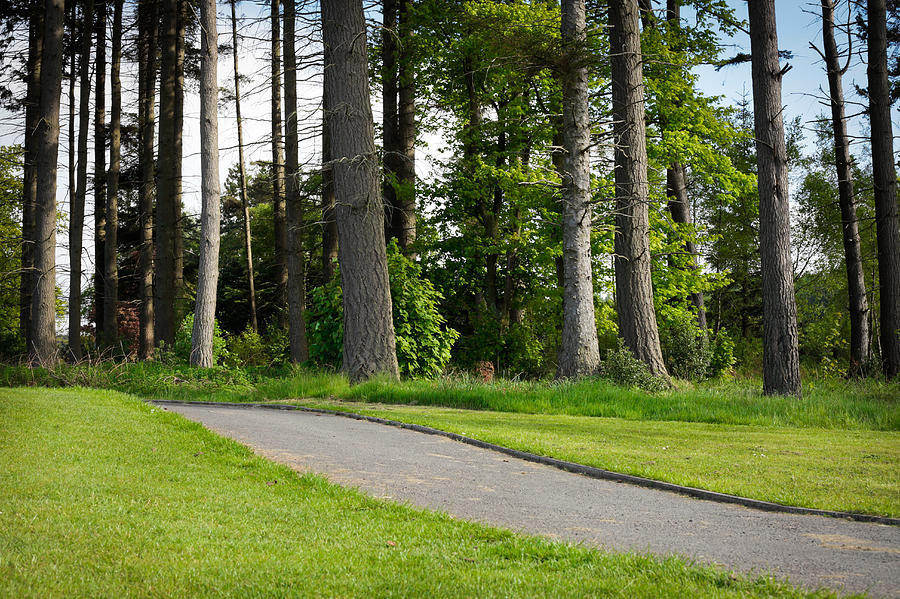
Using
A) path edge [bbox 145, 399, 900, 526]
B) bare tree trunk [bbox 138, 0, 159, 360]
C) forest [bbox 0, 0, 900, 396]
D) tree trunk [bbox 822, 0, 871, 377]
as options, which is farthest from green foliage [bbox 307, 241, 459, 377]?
tree trunk [bbox 822, 0, 871, 377]

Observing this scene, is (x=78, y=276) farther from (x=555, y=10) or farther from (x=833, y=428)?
(x=833, y=428)

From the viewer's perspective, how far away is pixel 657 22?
24.2 meters

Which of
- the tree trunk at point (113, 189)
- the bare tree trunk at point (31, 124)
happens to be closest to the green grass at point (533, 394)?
the tree trunk at point (113, 189)

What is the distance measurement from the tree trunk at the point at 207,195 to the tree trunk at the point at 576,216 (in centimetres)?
918

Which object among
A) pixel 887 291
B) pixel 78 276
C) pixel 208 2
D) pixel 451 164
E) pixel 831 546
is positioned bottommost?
pixel 831 546

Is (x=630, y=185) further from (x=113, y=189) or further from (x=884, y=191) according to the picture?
(x=113, y=189)

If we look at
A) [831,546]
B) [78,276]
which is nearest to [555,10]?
[78,276]

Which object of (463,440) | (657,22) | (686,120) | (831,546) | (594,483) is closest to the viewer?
(831,546)

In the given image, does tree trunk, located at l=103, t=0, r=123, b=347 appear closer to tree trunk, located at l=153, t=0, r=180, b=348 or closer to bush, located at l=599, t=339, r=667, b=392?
tree trunk, located at l=153, t=0, r=180, b=348

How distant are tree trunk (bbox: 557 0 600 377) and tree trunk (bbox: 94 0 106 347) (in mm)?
20303

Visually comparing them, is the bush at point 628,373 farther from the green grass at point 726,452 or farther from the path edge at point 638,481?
the path edge at point 638,481

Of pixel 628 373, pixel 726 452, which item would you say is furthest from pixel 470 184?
pixel 726 452

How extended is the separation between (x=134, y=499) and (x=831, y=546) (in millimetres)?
4962

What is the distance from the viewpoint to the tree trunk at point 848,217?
20094 millimetres
